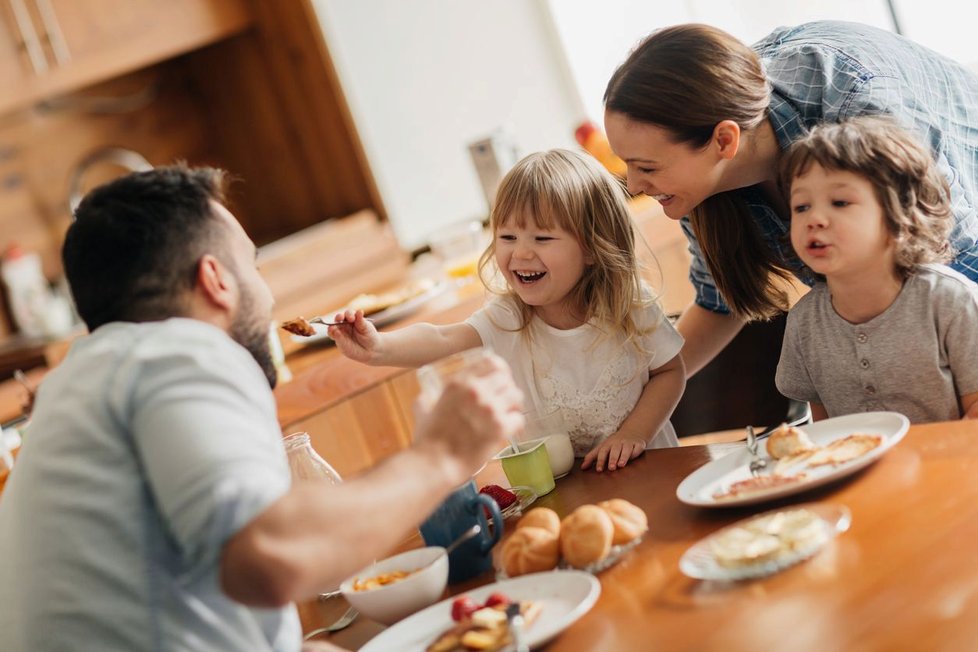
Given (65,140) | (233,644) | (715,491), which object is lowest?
(715,491)

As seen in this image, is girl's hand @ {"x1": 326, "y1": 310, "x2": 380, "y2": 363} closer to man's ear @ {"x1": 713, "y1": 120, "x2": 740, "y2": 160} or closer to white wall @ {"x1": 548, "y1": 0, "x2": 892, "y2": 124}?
man's ear @ {"x1": 713, "y1": 120, "x2": 740, "y2": 160}

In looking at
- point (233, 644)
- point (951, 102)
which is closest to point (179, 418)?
point (233, 644)

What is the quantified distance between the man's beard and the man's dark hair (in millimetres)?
60

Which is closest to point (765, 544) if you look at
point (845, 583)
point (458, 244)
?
point (845, 583)

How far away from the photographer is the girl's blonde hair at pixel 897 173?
1.61 metres

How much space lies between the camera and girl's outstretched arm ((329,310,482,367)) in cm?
194

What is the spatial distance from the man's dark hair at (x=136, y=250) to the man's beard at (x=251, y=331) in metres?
0.06

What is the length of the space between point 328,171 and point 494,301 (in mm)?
1854

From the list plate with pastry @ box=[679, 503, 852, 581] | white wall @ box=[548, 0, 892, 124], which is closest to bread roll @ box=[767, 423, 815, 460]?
plate with pastry @ box=[679, 503, 852, 581]

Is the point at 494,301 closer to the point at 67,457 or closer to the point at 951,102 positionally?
the point at 951,102

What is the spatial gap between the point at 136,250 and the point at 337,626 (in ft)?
1.80

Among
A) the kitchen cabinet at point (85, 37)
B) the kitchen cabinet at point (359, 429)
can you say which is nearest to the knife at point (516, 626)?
the kitchen cabinet at point (359, 429)

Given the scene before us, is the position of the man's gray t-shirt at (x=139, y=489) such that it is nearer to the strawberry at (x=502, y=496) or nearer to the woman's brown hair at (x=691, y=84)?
the strawberry at (x=502, y=496)

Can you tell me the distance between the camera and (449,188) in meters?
3.95
